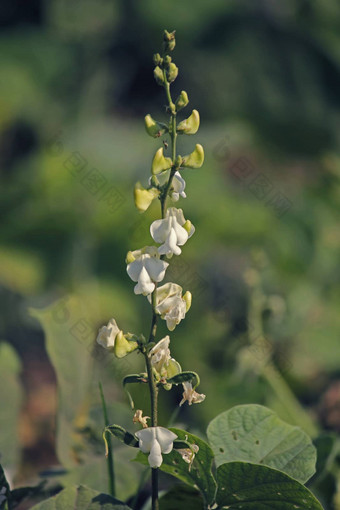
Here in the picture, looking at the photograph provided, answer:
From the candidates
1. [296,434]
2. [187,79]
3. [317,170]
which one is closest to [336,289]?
[296,434]

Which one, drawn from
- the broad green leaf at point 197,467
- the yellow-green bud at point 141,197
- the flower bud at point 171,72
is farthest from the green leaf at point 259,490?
the flower bud at point 171,72

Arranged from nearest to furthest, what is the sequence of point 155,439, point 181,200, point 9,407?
point 155,439 → point 9,407 → point 181,200

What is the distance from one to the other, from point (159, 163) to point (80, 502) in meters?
0.33

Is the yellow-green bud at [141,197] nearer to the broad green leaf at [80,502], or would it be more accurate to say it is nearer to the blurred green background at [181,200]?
the blurred green background at [181,200]

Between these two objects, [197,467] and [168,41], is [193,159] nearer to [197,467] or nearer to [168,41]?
[168,41]

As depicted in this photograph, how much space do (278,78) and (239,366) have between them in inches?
108

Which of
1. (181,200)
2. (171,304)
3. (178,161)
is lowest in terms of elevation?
(181,200)

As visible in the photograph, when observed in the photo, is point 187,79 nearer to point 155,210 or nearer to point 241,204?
point 241,204

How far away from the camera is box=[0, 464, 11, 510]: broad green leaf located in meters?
0.66

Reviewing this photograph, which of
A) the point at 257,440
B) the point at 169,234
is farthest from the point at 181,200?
the point at 169,234

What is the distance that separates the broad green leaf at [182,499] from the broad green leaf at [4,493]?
17 cm

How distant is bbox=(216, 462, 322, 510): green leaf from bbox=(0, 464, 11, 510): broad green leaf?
0.21 metres

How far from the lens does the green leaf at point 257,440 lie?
71 cm

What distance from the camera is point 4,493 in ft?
2.23
